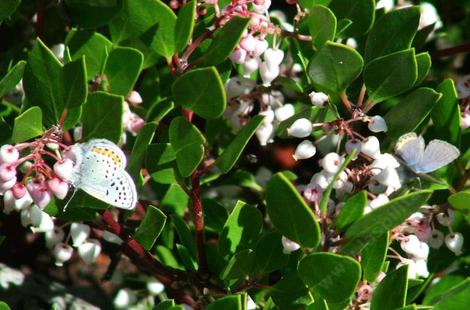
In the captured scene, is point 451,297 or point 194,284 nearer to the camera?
point 451,297

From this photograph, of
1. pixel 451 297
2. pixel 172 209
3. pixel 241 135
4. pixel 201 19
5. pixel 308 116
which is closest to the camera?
pixel 451 297

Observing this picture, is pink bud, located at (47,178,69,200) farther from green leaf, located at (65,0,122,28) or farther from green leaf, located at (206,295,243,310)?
green leaf, located at (65,0,122,28)

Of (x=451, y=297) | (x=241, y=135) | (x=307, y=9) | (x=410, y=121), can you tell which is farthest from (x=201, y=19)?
(x=451, y=297)

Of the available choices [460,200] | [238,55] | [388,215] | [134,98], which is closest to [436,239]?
[460,200]

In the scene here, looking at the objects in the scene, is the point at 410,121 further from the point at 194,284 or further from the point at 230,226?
the point at 194,284

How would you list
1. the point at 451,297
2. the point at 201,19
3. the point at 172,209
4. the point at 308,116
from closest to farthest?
the point at 451,297, the point at 308,116, the point at 201,19, the point at 172,209

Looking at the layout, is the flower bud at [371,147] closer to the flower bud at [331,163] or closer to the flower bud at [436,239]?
the flower bud at [331,163]

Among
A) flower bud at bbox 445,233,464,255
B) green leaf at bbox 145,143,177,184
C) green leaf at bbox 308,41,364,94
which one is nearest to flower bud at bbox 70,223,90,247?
green leaf at bbox 145,143,177,184

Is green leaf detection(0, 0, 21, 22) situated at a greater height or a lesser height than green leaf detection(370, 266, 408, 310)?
greater
